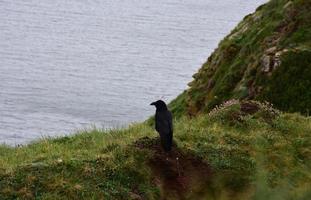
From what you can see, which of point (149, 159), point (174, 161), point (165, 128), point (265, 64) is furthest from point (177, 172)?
point (265, 64)

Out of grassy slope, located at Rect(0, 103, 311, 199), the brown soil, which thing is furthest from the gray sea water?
the brown soil

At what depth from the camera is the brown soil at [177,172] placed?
54.2ft

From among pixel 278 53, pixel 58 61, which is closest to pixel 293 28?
pixel 278 53

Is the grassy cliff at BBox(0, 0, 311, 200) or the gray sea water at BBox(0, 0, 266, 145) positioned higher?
the grassy cliff at BBox(0, 0, 311, 200)

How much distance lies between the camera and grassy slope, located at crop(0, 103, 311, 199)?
15823 mm

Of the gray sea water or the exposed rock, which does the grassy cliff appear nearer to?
the exposed rock

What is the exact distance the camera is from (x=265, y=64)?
33438 mm

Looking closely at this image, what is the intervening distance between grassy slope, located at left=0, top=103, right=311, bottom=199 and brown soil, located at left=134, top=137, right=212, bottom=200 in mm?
75

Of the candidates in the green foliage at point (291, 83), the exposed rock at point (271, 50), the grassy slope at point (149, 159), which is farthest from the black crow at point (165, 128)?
the exposed rock at point (271, 50)

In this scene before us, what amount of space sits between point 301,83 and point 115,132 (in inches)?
478

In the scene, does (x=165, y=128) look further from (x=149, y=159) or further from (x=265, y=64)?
(x=265, y=64)

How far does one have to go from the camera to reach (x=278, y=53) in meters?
33.4

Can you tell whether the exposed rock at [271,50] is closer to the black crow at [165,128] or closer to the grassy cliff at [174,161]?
the grassy cliff at [174,161]

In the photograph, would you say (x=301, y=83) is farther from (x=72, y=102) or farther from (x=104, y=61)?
(x=104, y=61)
